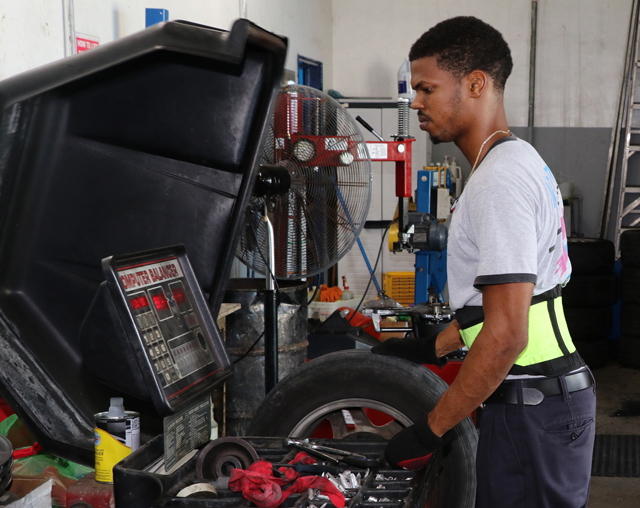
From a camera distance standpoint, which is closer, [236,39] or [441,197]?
[236,39]

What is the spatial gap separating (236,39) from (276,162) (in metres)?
1.48

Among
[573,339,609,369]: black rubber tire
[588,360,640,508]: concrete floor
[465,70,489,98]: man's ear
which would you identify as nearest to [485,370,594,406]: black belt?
[465,70,489,98]: man's ear

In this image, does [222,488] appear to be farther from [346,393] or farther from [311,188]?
[311,188]

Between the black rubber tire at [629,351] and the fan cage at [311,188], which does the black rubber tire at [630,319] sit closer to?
the black rubber tire at [629,351]

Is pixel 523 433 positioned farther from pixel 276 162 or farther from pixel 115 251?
Answer: pixel 276 162

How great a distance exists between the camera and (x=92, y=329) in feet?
3.59

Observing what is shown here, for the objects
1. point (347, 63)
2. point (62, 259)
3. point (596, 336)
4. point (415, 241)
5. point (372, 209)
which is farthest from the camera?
point (347, 63)

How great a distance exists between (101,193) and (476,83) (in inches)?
31.2

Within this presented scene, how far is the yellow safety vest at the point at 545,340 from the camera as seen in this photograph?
4.12 ft

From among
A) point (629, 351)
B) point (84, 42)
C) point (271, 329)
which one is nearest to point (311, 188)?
point (271, 329)

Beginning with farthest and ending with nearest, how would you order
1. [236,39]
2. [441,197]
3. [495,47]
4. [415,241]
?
[441,197]
[415,241]
[495,47]
[236,39]

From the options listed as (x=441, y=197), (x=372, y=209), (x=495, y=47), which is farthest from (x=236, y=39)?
(x=372, y=209)

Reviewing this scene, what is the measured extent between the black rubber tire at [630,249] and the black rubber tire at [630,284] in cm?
5

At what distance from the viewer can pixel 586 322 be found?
201 inches
